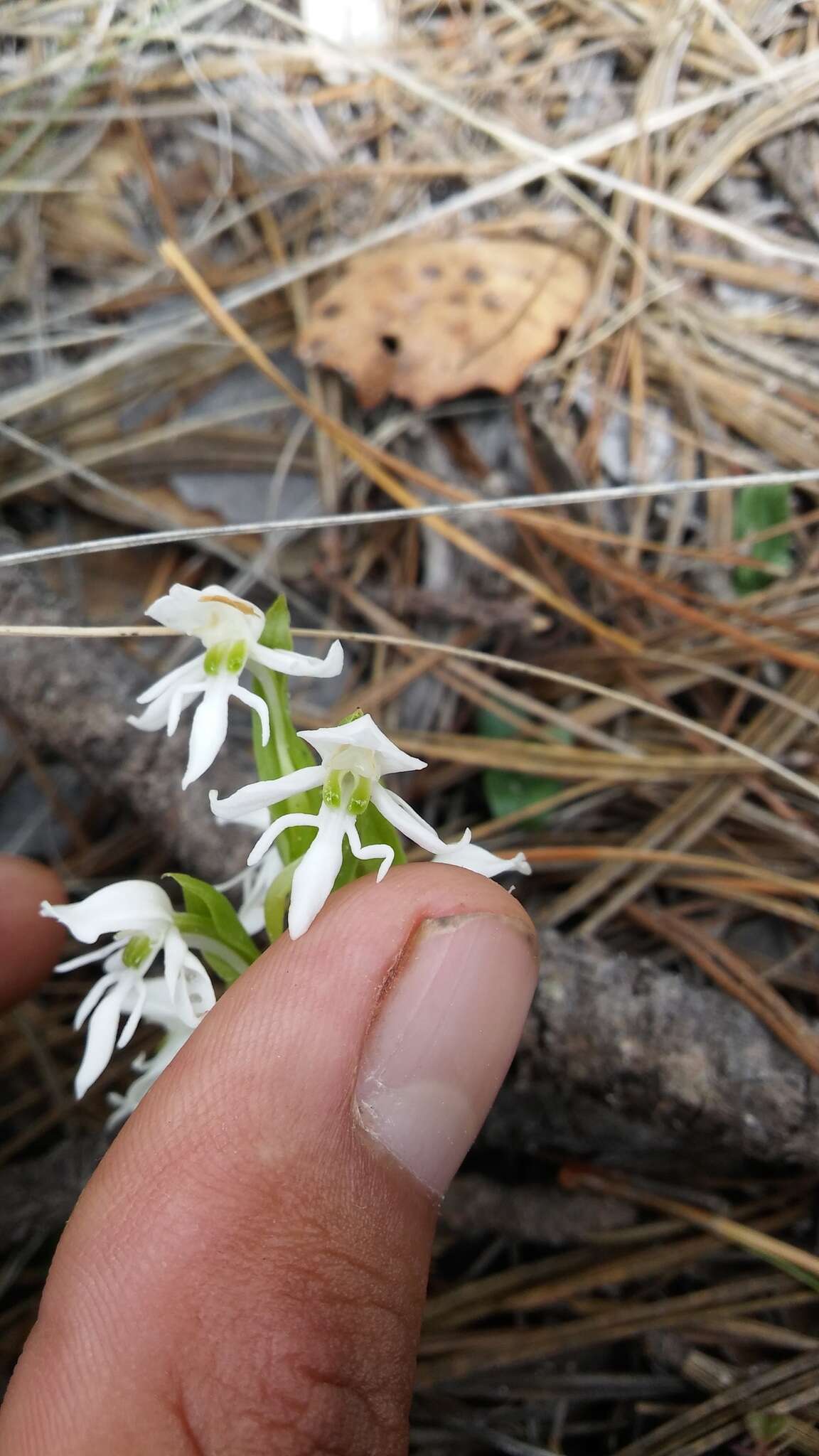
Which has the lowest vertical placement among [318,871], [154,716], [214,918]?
[214,918]

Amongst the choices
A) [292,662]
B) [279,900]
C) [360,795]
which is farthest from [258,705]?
[279,900]

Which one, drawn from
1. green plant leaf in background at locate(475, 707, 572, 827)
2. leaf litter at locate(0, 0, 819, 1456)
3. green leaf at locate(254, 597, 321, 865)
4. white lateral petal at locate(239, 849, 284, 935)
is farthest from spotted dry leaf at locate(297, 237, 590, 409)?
white lateral petal at locate(239, 849, 284, 935)

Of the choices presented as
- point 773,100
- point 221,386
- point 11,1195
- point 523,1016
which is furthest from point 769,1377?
point 773,100

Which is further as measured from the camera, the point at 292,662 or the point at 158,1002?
the point at 158,1002

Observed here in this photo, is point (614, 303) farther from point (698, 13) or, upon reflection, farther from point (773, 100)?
point (698, 13)

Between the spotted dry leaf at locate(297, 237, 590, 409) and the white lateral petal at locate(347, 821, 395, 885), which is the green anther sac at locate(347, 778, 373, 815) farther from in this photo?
the spotted dry leaf at locate(297, 237, 590, 409)

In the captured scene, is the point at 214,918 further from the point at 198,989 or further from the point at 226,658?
the point at 226,658
